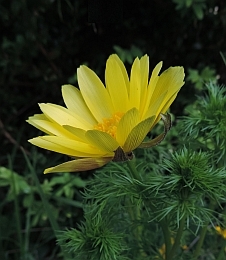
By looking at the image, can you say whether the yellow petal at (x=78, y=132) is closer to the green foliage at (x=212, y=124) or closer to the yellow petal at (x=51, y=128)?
the yellow petal at (x=51, y=128)

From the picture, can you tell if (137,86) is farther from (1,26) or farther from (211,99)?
(1,26)

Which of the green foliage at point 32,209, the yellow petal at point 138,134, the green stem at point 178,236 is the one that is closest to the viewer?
the yellow petal at point 138,134

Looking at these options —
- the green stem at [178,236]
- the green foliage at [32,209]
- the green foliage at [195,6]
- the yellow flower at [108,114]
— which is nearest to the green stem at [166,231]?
the green stem at [178,236]

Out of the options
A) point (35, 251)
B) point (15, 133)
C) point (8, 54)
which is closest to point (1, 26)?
point (8, 54)

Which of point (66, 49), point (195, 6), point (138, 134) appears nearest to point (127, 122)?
point (138, 134)

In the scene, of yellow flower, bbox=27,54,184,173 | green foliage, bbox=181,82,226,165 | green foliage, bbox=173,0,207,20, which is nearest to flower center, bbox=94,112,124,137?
yellow flower, bbox=27,54,184,173

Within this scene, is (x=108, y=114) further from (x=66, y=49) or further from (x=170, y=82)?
A: (x=66, y=49)

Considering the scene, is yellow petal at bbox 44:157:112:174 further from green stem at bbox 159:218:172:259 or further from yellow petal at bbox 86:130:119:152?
green stem at bbox 159:218:172:259
